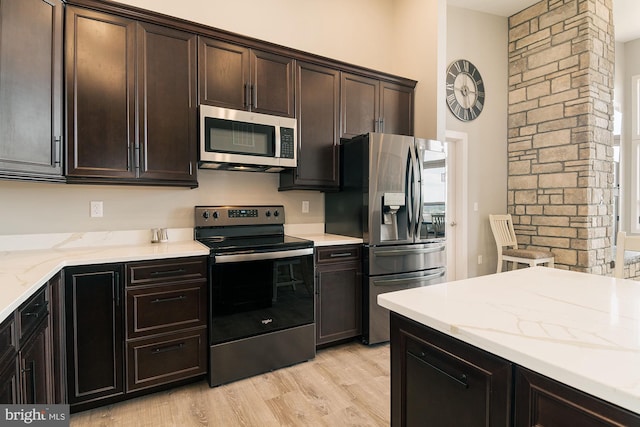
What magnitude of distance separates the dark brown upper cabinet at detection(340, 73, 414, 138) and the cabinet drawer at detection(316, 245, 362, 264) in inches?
41.6

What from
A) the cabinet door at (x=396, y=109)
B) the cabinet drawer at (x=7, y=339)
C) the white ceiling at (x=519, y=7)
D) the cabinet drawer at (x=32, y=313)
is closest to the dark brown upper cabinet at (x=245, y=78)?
the cabinet door at (x=396, y=109)

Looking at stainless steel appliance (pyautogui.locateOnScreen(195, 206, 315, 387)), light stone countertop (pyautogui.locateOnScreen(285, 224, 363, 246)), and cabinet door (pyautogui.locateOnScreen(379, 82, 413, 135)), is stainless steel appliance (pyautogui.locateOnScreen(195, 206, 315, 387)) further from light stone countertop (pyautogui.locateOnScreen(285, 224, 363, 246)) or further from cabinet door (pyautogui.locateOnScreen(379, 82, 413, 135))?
cabinet door (pyautogui.locateOnScreen(379, 82, 413, 135))

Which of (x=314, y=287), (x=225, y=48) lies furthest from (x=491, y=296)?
(x=225, y=48)

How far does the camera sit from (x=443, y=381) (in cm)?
100

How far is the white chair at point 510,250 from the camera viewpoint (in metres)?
3.96

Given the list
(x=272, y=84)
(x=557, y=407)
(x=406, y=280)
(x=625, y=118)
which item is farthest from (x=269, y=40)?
(x=625, y=118)

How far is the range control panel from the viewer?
107 inches

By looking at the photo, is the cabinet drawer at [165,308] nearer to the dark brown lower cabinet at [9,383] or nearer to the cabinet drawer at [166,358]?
the cabinet drawer at [166,358]

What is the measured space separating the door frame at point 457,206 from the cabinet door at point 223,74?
273 centimetres

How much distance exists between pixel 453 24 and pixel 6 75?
4.49m

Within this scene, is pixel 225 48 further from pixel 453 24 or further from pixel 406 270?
pixel 453 24

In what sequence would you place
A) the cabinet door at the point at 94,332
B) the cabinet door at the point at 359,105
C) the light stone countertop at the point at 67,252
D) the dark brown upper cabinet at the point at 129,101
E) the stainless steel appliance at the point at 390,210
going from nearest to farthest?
1. the light stone countertop at the point at 67,252
2. the cabinet door at the point at 94,332
3. the dark brown upper cabinet at the point at 129,101
4. the stainless steel appliance at the point at 390,210
5. the cabinet door at the point at 359,105

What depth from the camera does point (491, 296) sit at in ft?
3.85

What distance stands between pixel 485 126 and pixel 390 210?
8.32 feet
